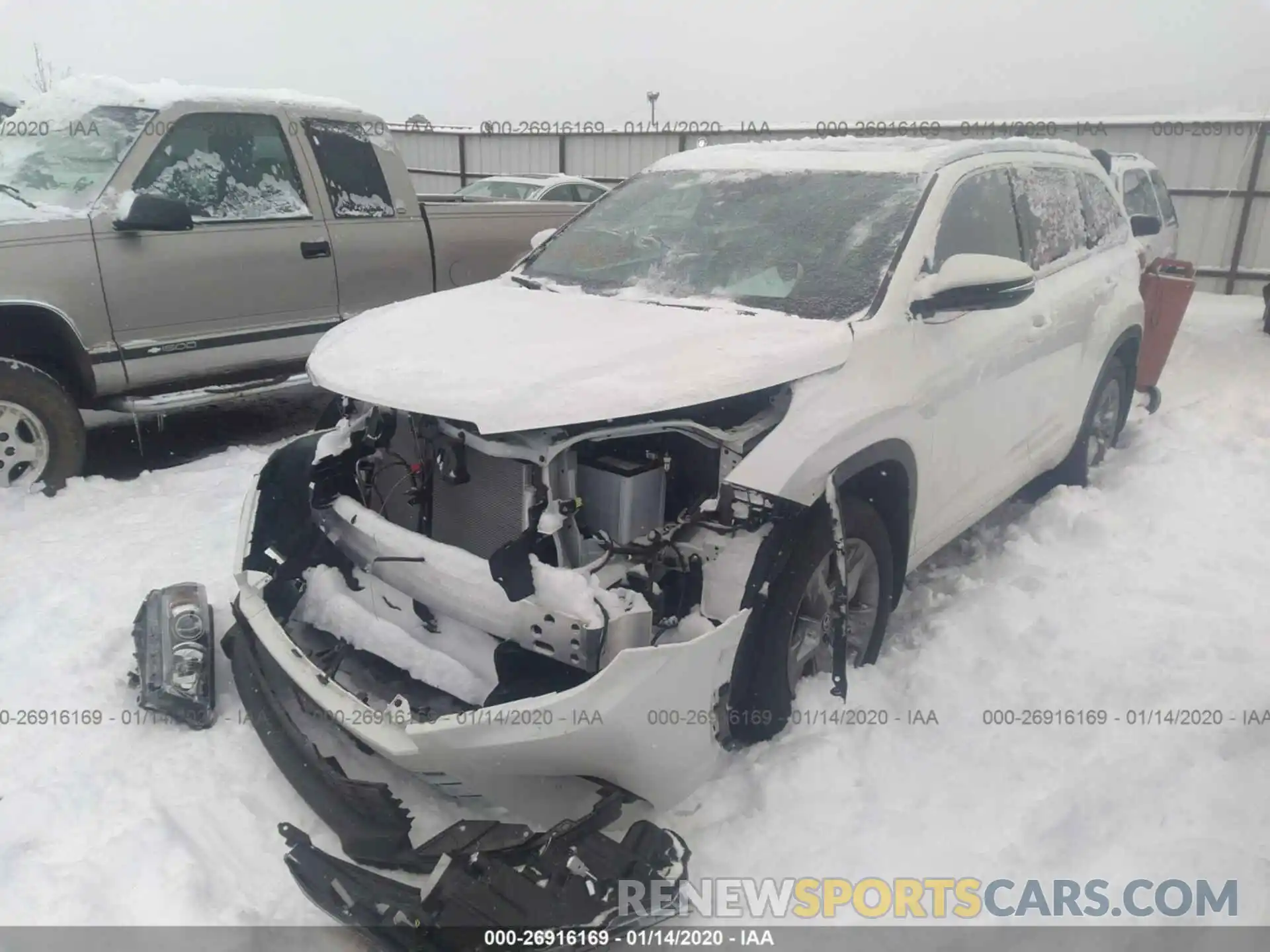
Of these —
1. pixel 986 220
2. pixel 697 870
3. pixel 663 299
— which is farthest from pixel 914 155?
pixel 697 870

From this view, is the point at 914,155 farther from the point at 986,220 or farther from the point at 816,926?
the point at 816,926

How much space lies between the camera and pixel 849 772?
2.93 m

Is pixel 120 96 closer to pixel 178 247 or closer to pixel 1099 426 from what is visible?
pixel 178 247

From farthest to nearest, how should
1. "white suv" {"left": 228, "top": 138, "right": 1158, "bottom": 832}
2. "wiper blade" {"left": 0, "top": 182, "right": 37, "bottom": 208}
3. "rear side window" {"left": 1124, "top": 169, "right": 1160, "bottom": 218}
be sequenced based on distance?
"rear side window" {"left": 1124, "top": 169, "right": 1160, "bottom": 218}
"wiper blade" {"left": 0, "top": 182, "right": 37, "bottom": 208}
"white suv" {"left": 228, "top": 138, "right": 1158, "bottom": 832}

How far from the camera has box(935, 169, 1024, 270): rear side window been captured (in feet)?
11.6

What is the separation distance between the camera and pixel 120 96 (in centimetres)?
536

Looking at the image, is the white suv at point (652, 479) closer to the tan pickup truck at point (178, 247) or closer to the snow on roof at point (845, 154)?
the snow on roof at point (845, 154)

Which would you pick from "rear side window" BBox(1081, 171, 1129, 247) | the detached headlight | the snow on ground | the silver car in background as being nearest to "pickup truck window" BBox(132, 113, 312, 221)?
the snow on ground

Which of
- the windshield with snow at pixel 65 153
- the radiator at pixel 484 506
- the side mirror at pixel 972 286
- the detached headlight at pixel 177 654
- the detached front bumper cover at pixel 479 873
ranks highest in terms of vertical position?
the windshield with snow at pixel 65 153

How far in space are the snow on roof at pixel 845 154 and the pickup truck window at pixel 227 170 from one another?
2.55 metres

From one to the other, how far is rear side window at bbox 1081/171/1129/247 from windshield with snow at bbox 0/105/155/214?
5.12m

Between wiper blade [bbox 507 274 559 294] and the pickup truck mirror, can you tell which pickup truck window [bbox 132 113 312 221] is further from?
wiper blade [bbox 507 274 559 294]

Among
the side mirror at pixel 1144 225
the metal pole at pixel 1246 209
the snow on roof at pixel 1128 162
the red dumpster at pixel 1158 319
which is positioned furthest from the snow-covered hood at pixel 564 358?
the metal pole at pixel 1246 209

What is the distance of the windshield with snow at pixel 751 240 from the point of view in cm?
332
